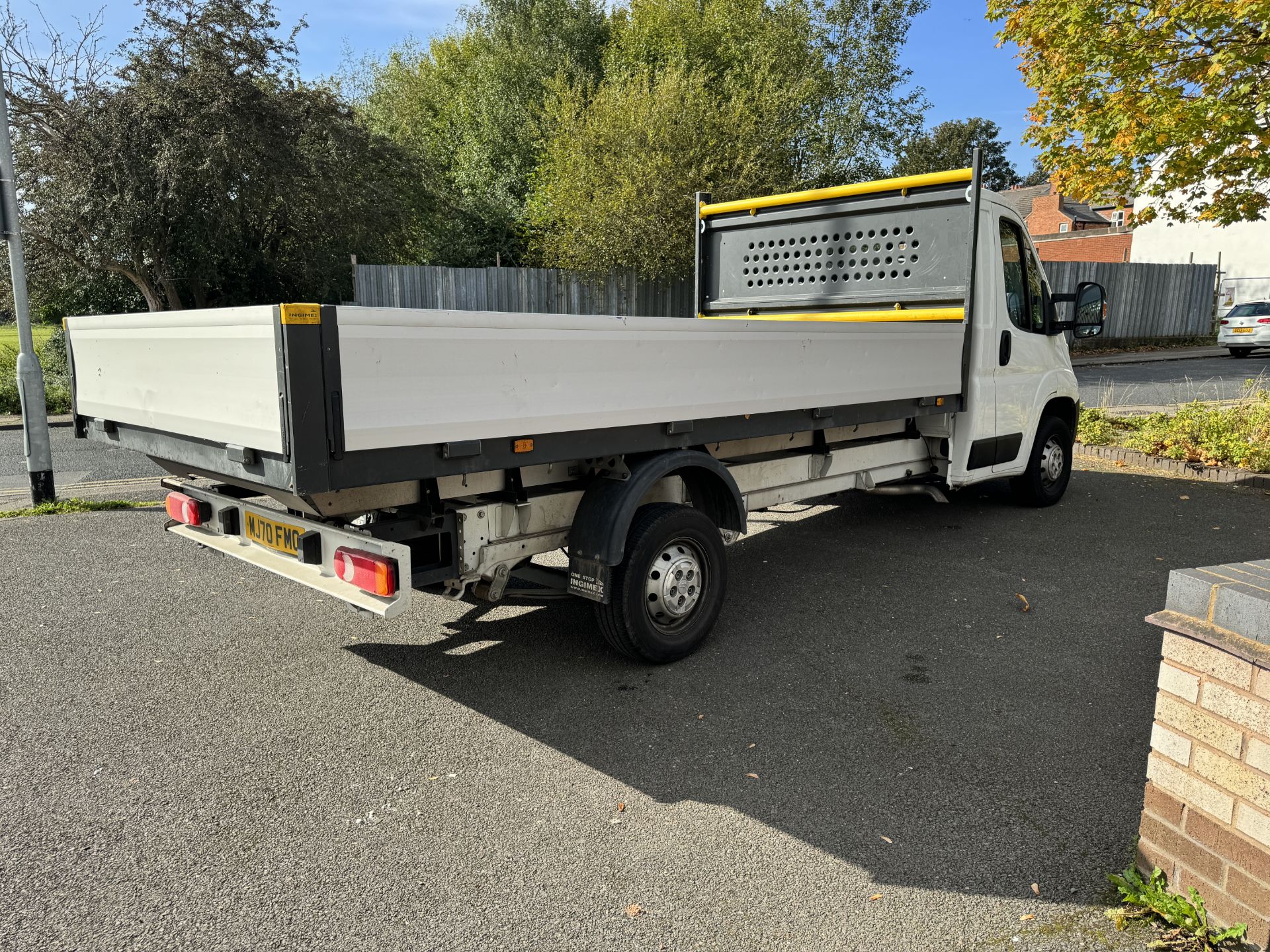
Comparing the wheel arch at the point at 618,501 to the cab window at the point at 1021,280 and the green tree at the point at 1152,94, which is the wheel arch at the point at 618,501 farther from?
the green tree at the point at 1152,94

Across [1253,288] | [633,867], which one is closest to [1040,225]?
[1253,288]

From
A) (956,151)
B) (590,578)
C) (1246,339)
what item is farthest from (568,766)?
(956,151)

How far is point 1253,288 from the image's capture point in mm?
29688

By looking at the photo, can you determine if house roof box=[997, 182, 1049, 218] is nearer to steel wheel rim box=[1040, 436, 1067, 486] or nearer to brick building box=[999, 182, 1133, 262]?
brick building box=[999, 182, 1133, 262]

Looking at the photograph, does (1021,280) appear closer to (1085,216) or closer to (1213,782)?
(1213,782)

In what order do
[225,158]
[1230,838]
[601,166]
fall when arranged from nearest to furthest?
1. [1230,838]
2. [225,158]
3. [601,166]

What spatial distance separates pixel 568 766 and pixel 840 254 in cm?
466

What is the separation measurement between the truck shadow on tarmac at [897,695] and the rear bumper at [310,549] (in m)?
0.85

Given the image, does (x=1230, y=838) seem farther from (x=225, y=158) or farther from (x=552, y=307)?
(x=552, y=307)

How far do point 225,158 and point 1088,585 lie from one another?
1465cm

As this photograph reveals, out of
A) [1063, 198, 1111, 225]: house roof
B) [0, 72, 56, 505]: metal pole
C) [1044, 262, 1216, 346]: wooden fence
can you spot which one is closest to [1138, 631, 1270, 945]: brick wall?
[0, 72, 56, 505]: metal pole

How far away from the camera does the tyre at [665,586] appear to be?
4.20m

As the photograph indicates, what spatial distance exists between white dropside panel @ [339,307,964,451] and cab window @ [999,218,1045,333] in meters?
1.86

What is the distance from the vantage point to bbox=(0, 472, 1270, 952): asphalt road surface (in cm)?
270
